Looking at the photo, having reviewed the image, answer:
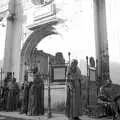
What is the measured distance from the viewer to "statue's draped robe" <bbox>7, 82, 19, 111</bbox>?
8.92 meters

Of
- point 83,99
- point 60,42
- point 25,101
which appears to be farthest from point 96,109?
point 60,42

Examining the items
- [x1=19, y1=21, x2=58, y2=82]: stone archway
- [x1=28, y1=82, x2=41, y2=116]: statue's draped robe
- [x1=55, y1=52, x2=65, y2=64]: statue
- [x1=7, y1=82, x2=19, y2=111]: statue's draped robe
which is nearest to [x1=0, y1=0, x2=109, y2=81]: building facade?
[x1=19, y1=21, x2=58, y2=82]: stone archway

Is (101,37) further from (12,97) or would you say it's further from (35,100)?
(12,97)

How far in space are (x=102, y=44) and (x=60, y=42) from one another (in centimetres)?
230

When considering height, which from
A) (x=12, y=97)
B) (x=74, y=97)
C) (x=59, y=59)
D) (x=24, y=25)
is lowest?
(x=12, y=97)

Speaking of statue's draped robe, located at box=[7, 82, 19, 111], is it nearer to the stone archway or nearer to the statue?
the stone archway

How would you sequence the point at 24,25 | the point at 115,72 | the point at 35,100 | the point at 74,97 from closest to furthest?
the point at 74,97 < the point at 35,100 < the point at 115,72 < the point at 24,25

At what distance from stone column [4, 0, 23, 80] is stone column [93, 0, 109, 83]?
5193 millimetres

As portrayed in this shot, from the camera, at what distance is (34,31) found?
1128 centimetres

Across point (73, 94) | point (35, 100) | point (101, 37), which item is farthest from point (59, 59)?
point (73, 94)

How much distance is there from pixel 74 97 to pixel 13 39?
7876 mm

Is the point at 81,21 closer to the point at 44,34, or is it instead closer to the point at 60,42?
the point at 60,42

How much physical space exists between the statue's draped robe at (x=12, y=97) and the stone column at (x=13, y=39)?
8.20 ft

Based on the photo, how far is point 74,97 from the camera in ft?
19.2
